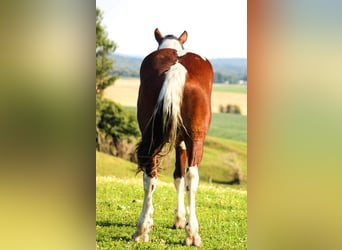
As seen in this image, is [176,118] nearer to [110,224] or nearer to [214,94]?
[214,94]

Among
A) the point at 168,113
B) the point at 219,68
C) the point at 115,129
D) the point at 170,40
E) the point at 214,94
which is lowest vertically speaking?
the point at 115,129

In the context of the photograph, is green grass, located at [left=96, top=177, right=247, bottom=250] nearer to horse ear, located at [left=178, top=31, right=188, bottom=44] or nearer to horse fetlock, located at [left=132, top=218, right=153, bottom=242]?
horse fetlock, located at [left=132, top=218, right=153, bottom=242]

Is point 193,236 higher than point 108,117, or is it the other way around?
point 108,117

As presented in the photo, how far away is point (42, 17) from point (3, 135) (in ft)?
2.52

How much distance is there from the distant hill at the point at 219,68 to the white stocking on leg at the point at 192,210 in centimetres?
59

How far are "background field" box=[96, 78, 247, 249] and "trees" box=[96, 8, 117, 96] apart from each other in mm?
56

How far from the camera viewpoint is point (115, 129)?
3.34 m

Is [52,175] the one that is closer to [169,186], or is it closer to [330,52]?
[169,186]

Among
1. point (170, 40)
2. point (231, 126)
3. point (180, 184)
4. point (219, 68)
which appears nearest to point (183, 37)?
point (170, 40)

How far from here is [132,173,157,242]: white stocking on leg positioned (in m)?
3.29

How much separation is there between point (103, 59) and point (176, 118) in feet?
1.96

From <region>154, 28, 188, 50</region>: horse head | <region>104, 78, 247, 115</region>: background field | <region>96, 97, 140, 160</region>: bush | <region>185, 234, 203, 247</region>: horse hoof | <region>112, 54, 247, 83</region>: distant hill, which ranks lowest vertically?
<region>185, 234, 203, 247</region>: horse hoof

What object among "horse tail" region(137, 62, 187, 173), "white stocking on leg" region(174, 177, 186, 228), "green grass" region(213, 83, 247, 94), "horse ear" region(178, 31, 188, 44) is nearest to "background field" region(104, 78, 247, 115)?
"green grass" region(213, 83, 247, 94)

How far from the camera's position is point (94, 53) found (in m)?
3.33
